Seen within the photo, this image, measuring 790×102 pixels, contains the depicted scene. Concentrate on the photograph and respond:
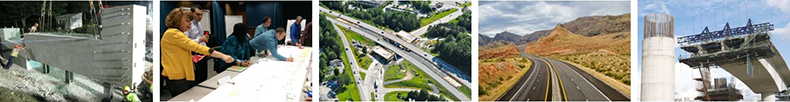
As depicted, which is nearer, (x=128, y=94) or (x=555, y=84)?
(x=128, y=94)

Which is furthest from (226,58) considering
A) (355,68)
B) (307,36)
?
(355,68)

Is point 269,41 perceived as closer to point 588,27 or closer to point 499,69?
point 499,69

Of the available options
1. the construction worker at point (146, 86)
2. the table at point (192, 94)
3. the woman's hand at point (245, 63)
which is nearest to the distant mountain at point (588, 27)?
the woman's hand at point (245, 63)

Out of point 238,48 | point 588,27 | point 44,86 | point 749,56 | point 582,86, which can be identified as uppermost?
point 588,27

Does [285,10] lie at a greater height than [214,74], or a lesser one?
greater

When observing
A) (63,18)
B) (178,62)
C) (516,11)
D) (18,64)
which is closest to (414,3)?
(516,11)

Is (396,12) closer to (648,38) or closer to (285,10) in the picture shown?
(285,10)
